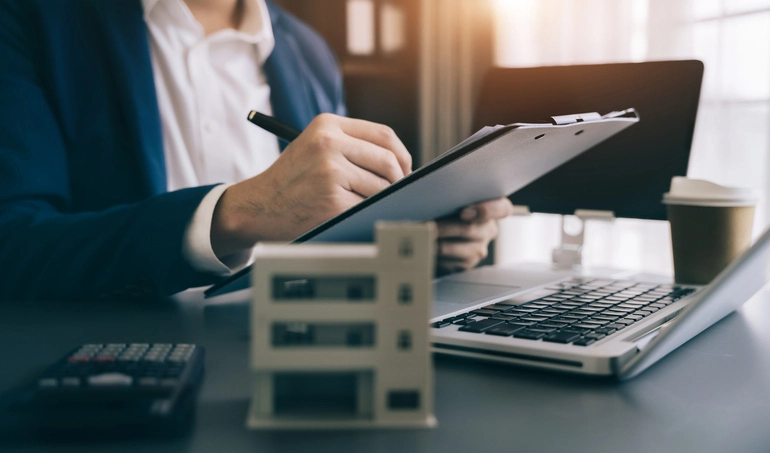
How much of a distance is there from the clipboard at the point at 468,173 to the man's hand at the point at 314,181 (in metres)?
0.06

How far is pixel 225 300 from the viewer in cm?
73

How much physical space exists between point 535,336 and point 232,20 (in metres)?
1.06

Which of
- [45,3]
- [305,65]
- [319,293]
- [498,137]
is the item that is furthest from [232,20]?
[319,293]

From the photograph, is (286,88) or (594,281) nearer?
(594,281)

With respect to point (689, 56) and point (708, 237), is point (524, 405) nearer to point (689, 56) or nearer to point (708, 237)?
point (708, 237)

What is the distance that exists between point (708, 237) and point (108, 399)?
2.26 feet

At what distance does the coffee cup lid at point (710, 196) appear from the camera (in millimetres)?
748

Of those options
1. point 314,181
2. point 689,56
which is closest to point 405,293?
point 314,181

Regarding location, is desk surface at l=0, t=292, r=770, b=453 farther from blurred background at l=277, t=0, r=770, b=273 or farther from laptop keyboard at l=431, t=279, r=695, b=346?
blurred background at l=277, t=0, r=770, b=273

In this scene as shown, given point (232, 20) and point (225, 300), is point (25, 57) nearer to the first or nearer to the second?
point (232, 20)

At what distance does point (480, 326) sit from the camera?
1.57ft

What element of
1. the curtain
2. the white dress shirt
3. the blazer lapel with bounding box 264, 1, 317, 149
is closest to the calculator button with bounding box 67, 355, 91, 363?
the white dress shirt

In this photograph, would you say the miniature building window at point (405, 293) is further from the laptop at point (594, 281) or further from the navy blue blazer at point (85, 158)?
the navy blue blazer at point (85, 158)

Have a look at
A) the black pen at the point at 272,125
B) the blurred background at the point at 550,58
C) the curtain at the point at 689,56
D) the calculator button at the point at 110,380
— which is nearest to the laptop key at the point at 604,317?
the calculator button at the point at 110,380
